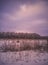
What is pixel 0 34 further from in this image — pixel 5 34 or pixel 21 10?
pixel 21 10

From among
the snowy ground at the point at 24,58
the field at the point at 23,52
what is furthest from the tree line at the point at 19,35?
the snowy ground at the point at 24,58

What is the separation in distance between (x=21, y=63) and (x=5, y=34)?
52cm

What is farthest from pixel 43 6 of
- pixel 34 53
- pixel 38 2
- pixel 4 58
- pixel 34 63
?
pixel 4 58

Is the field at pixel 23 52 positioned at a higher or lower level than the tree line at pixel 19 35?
lower

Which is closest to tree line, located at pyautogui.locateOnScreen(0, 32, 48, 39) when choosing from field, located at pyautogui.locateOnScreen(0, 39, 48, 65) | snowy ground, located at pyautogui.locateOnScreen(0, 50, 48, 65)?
field, located at pyautogui.locateOnScreen(0, 39, 48, 65)

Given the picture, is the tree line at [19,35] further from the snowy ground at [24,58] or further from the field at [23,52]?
the snowy ground at [24,58]

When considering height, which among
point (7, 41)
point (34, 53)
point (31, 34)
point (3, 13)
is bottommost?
point (34, 53)

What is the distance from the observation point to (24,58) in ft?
5.75

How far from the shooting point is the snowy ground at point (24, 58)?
5.68 ft

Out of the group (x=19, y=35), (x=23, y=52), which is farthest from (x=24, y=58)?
(x=19, y=35)

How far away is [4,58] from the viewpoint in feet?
5.71

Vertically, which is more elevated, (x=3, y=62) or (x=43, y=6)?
(x=43, y=6)

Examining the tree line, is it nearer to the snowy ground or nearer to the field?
the field

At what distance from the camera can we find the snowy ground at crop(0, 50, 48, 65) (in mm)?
1731
